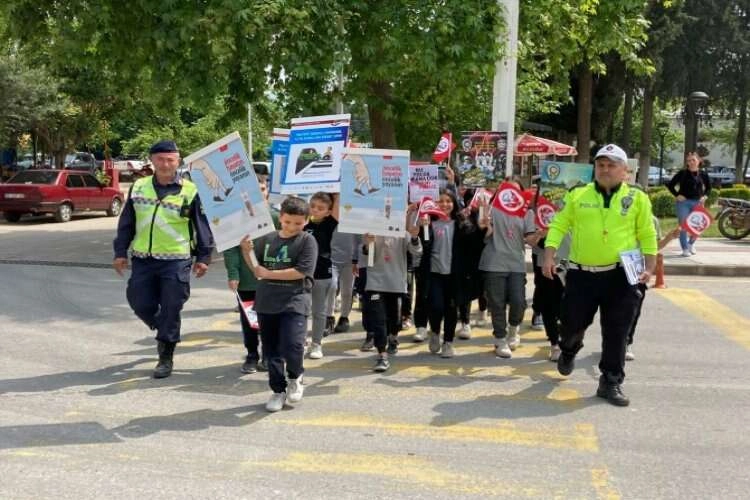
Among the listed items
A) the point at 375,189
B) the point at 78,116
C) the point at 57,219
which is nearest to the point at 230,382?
the point at 375,189

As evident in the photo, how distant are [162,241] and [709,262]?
10.3 metres

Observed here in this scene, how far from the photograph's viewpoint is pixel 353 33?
41.6 feet

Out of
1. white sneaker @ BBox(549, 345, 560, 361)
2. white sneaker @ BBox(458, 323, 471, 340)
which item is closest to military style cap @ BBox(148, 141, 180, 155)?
white sneaker @ BBox(458, 323, 471, 340)

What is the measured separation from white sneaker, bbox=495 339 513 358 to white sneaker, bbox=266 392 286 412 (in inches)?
93.4

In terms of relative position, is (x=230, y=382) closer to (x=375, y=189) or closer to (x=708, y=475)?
(x=375, y=189)

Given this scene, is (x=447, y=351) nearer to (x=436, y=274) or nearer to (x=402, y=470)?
(x=436, y=274)

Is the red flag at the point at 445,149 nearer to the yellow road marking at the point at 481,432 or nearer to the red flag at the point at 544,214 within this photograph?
the red flag at the point at 544,214

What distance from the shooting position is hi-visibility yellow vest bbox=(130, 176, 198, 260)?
5.99 metres

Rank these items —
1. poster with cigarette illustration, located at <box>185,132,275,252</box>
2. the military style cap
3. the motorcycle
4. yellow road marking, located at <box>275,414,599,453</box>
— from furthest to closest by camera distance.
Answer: the motorcycle < the military style cap < poster with cigarette illustration, located at <box>185,132,275,252</box> < yellow road marking, located at <box>275,414,599,453</box>

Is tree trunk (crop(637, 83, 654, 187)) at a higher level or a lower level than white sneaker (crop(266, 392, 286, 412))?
higher

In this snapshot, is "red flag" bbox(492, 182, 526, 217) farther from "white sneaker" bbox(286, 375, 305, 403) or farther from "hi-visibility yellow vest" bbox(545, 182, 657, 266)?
"white sneaker" bbox(286, 375, 305, 403)

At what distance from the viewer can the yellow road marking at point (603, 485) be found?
391cm

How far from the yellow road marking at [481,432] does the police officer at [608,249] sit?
0.82 metres

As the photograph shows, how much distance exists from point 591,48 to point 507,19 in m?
3.31
